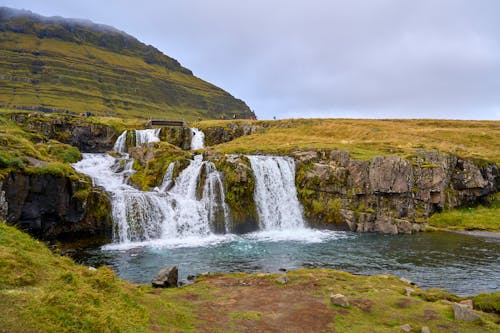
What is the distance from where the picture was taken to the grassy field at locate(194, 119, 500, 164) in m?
60.3

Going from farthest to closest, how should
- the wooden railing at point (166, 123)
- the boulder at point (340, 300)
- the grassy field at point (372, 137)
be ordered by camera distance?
the wooden railing at point (166, 123), the grassy field at point (372, 137), the boulder at point (340, 300)

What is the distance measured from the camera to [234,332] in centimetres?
1384

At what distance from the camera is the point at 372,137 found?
74.8m

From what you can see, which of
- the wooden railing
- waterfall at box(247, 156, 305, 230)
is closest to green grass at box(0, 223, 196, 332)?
waterfall at box(247, 156, 305, 230)

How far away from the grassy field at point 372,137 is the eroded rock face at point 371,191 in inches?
145

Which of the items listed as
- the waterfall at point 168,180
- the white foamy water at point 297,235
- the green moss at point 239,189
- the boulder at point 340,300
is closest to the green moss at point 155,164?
the waterfall at point 168,180

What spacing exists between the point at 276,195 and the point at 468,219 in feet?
90.0

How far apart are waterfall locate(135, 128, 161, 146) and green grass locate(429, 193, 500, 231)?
50.2 m

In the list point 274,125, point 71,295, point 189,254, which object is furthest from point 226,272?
Result: point 274,125

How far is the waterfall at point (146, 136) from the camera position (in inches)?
2628

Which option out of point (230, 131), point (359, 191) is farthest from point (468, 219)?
point (230, 131)

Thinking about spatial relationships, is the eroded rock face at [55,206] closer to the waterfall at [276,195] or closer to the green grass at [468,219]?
the waterfall at [276,195]

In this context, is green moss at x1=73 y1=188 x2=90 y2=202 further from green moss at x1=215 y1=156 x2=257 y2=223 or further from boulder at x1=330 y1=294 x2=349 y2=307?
boulder at x1=330 y1=294 x2=349 y2=307

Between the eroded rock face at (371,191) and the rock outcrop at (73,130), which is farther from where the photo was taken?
the rock outcrop at (73,130)
